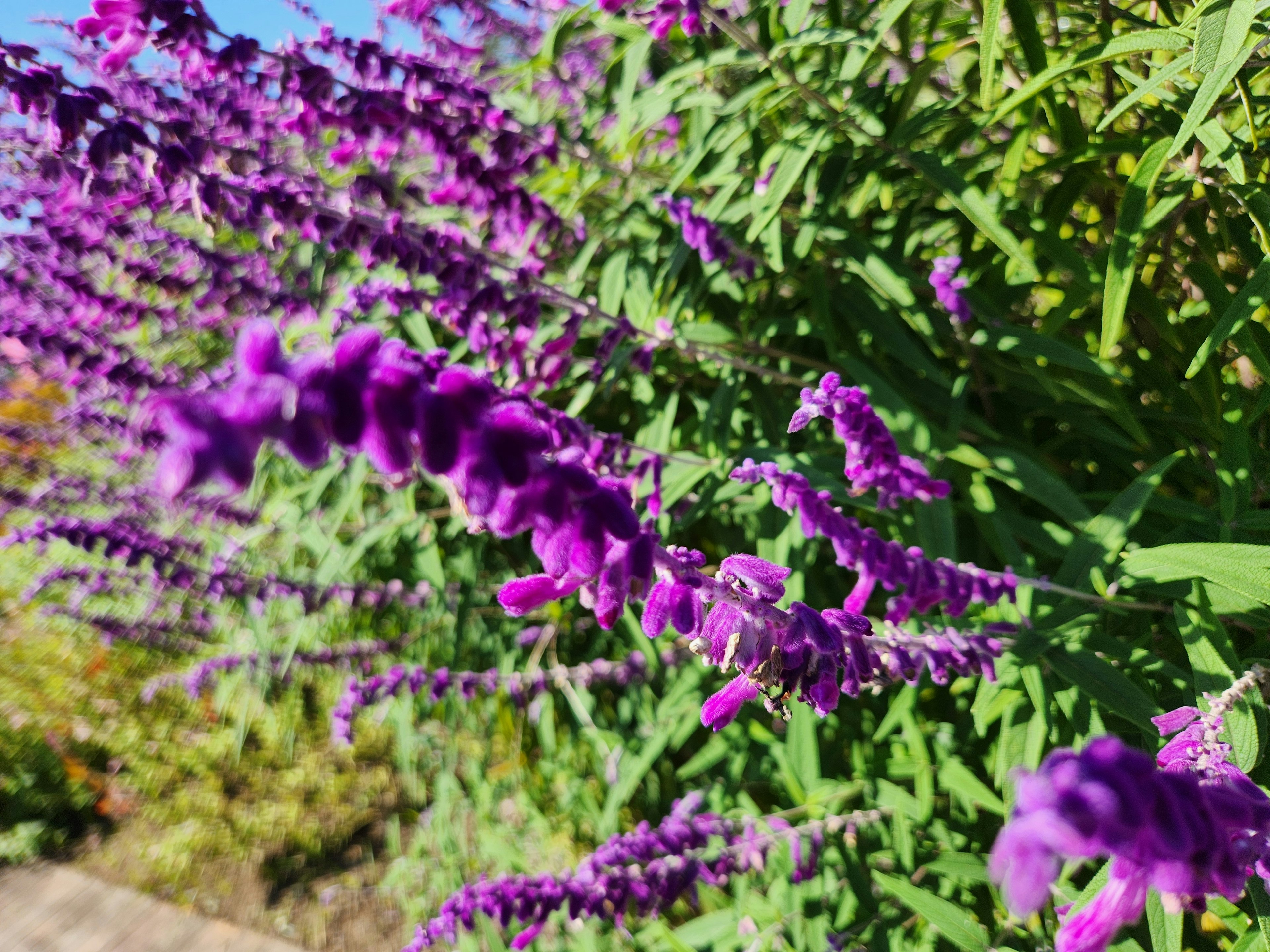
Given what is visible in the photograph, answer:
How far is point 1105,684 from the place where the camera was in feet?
5.32

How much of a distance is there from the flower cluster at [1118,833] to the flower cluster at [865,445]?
73 centimetres

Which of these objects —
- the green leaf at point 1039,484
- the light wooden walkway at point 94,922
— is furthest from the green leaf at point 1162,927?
the light wooden walkway at point 94,922

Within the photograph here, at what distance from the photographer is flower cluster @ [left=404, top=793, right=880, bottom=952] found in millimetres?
2139

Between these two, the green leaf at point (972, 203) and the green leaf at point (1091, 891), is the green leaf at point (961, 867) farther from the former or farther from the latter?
the green leaf at point (972, 203)

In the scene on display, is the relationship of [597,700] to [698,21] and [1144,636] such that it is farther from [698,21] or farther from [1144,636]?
[698,21]

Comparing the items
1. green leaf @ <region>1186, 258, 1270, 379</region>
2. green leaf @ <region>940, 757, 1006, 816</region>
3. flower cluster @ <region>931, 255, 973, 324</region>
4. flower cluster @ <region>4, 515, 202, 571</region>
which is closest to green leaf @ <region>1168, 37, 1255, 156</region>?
green leaf @ <region>1186, 258, 1270, 379</region>

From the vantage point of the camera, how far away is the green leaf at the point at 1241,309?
1.46 m

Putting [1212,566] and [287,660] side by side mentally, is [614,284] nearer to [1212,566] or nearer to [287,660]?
[1212,566]

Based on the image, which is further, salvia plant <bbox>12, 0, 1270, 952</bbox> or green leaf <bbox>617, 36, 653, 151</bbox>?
green leaf <bbox>617, 36, 653, 151</bbox>

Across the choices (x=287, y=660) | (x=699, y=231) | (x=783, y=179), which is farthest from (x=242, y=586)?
(x=783, y=179)

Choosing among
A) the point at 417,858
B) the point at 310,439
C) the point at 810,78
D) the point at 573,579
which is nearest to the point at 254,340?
the point at 310,439

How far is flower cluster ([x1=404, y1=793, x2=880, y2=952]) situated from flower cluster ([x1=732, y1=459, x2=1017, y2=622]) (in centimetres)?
123

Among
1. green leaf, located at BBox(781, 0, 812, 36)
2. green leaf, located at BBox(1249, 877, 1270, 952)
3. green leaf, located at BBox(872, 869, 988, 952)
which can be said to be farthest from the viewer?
green leaf, located at BBox(781, 0, 812, 36)

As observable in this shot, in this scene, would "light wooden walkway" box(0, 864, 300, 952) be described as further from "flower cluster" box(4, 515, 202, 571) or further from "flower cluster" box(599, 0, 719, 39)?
"flower cluster" box(599, 0, 719, 39)
